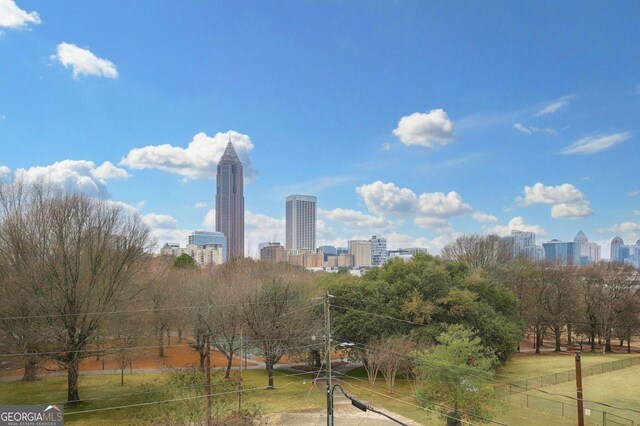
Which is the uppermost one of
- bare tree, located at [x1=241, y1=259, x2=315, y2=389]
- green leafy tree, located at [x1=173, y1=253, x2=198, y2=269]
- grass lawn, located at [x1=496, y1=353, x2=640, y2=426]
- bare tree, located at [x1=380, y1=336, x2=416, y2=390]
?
green leafy tree, located at [x1=173, y1=253, x2=198, y2=269]

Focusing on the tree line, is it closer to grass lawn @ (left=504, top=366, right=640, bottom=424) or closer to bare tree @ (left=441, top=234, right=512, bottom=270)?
grass lawn @ (left=504, top=366, right=640, bottom=424)

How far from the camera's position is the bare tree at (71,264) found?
79.1ft

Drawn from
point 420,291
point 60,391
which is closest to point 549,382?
point 420,291

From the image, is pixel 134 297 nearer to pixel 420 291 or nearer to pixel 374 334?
pixel 374 334

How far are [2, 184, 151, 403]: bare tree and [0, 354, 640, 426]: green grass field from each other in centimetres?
293

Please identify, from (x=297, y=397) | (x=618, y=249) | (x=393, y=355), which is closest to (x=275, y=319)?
(x=297, y=397)

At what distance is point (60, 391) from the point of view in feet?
91.1

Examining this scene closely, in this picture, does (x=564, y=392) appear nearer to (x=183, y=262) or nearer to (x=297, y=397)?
(x=297, y=397)

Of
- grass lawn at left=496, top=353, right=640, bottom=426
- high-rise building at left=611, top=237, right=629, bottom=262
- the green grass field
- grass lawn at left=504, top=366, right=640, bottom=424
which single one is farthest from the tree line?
high-rise building at left=611, top=237, right=629, bottom=262

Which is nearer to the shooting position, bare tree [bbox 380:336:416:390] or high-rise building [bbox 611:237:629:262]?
bare tree [bbox 380:336:416:390]

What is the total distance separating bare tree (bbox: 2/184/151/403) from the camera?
2411cm

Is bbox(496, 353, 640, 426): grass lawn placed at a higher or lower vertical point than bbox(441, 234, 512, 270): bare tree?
lower

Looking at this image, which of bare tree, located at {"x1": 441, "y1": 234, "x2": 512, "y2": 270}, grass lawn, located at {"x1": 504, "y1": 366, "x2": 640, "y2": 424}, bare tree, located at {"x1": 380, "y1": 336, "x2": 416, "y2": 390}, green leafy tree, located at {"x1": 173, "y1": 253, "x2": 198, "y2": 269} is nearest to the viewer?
grass lawn, located at {"x1": 504, "y1": 366, "x2": 640, "y2": 424}

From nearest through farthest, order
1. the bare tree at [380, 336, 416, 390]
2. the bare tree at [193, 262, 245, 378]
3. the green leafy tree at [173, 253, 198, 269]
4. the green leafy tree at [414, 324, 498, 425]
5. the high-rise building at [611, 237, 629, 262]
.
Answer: the green leafy tree at [414, 324, 498, 425]
the bare tree at [380, 336, 416, 390]
the bare tree at [193, 262, 245, 378]
the green leafy tree at [173, 253, 198, 269]
the high-rise building at [611, 237, 629, 262]
